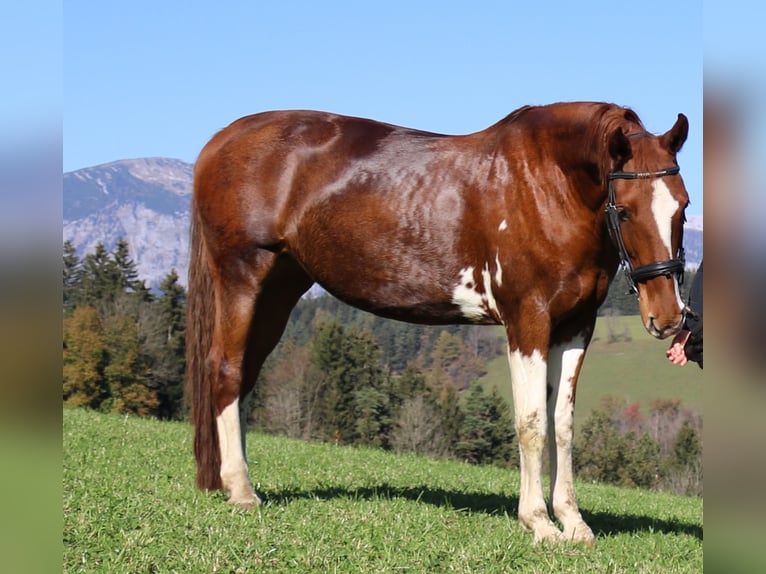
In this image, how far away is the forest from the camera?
43.0 m

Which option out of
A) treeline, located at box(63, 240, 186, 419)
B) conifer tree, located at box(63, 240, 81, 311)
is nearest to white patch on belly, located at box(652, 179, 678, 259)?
treeline, located at box(63, 240, 186, 419)

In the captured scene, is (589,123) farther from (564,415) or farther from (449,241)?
(564,415)

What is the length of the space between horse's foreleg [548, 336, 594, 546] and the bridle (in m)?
0.80

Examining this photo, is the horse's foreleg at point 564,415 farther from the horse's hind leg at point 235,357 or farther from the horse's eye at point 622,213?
the horse's hind leg at point 235,357

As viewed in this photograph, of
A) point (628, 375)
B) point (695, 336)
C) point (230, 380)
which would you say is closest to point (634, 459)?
point (628, 375)

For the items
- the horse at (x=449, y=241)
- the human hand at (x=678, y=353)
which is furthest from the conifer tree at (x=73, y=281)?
the human hand at (x=678, y=353)

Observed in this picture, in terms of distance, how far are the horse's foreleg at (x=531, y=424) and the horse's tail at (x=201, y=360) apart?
8.26 ft

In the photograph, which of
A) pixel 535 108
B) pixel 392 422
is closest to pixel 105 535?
pixel 535 108

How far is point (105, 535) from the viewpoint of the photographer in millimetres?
5129

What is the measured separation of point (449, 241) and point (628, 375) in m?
73.2

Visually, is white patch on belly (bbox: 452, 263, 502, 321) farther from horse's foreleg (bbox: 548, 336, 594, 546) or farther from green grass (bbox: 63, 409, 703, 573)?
green grass (bbox: 63, 409, 703, 573)

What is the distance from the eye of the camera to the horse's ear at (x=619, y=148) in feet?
17.5

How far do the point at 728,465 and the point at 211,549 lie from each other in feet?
13.2

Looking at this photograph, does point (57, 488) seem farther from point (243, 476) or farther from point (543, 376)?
point (243, 476)
